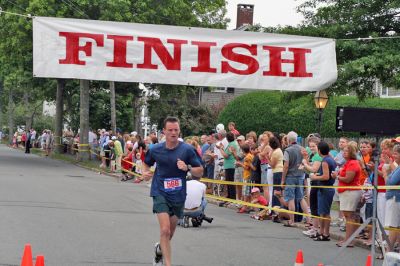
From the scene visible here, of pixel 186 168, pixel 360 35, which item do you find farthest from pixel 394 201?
pixel 360 35

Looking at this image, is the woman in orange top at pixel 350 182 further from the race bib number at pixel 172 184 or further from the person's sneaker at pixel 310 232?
the race bib number at pixel 172 184

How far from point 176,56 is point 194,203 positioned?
5.43 metres

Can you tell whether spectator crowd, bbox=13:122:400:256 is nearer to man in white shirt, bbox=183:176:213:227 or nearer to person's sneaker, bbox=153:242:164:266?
man in white shirt, bbox=183:176:213:227

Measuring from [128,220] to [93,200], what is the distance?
13.5ft

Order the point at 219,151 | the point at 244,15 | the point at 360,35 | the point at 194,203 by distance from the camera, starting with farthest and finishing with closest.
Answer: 1. the point at 244,15
2. the point at 219,151
3. the point at 360,35
4. the point at 194,203

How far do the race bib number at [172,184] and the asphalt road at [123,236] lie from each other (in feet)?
4.34

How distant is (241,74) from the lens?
10266 mm

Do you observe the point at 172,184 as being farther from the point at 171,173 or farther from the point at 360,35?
the point at 360,35

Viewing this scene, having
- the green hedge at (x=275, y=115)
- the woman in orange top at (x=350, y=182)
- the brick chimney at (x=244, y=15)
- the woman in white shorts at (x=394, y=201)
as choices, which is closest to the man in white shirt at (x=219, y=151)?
the woman in orange top at (x=350, y=182)

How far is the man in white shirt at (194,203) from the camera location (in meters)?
14.9

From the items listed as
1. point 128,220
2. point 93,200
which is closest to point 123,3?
point 93,200

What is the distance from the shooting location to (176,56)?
1005 centimetres

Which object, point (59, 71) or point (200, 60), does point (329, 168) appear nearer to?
point (200, 60)

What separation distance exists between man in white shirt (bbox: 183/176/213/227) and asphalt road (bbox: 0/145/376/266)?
0.86ft
